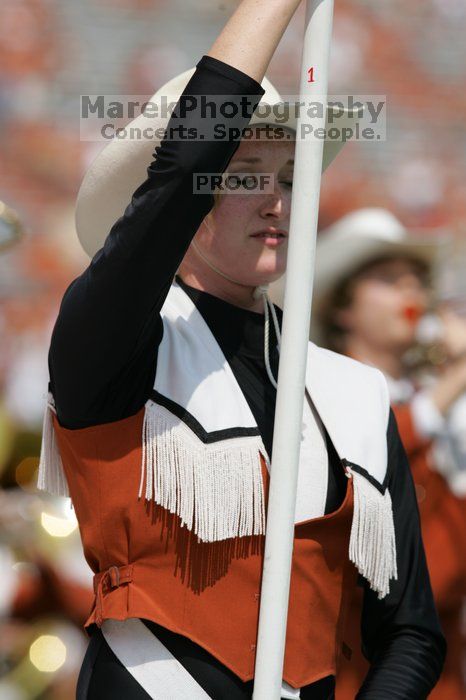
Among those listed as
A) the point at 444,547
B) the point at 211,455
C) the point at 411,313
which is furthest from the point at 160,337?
the point at 411,313

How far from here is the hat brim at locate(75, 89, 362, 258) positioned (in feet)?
6.02

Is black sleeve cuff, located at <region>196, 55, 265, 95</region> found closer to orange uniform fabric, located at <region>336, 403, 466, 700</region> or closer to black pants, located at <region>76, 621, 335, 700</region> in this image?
black pants, located at <region>76, 621, 335, 700</region>

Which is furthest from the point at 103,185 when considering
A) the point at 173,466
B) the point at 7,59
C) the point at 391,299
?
the point at 7,59

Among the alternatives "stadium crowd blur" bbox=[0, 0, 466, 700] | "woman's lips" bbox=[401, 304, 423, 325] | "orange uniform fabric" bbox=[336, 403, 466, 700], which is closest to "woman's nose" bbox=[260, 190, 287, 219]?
"orange uniform fabric" bbox=[336, 403, 466, 700]

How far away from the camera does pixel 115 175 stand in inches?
75.0

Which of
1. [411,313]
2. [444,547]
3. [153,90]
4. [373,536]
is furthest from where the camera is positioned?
[153,90]

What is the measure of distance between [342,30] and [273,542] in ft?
18.3

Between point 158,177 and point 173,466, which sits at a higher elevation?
point 158,177

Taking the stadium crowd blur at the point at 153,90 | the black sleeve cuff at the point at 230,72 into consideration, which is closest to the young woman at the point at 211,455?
the black sleeve cuff at the point at 230,72

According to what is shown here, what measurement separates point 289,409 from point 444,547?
1923 mm

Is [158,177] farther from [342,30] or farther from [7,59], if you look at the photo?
[342,30]

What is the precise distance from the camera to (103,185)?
1927 mm

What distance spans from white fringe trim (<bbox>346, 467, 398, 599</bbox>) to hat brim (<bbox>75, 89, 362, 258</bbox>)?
0.58m

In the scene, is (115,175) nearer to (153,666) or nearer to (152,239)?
(152,239)
